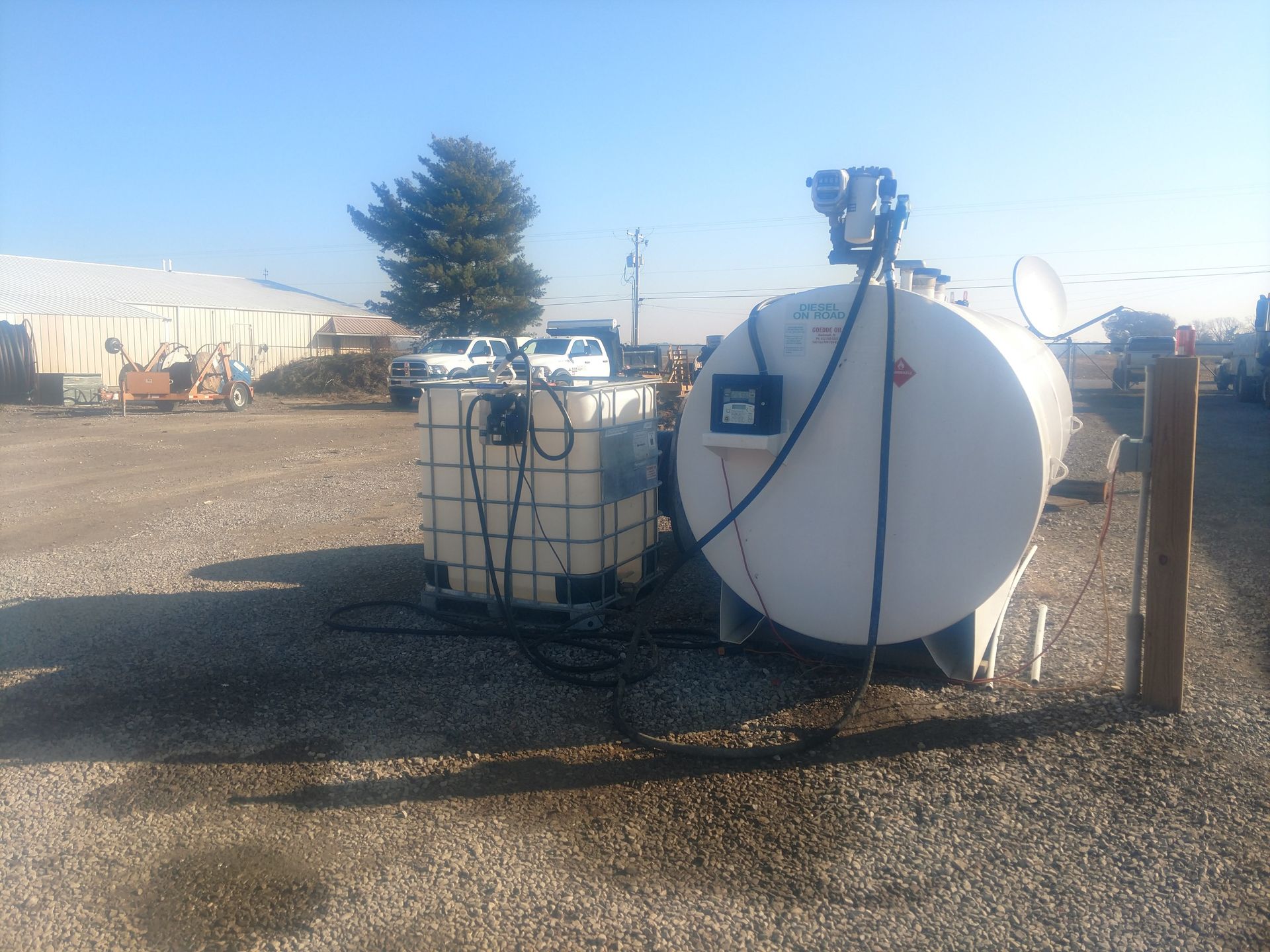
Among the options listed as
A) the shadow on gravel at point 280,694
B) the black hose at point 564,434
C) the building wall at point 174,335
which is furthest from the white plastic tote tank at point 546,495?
the building wall at point 174,335

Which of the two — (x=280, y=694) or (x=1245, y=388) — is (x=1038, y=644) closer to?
(x=280, y=694)

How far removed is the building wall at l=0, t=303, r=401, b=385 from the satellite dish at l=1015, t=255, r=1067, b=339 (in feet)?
93.0

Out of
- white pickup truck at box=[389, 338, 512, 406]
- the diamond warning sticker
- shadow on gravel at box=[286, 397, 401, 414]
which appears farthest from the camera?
shadow on gravel at box=[286, 397, 401, 414]

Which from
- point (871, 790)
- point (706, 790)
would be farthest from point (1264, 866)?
point (706, 790)

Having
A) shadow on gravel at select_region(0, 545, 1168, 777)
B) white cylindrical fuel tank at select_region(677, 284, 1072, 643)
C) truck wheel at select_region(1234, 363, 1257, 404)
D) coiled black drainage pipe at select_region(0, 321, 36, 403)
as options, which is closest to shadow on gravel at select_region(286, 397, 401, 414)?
coiled black drainage pipe at select_region(0, 321, 36, 403)

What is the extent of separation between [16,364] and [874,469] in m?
29.1

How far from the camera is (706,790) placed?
3820 millimetres

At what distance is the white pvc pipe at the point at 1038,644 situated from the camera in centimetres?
497

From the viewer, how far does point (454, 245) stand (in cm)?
3859

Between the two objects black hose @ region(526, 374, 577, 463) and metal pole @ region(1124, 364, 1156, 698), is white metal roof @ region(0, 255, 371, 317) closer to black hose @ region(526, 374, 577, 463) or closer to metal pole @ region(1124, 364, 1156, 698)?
black hose @ region(526, 374, 577, 463)

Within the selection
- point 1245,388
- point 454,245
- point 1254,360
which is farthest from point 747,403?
point 454,245

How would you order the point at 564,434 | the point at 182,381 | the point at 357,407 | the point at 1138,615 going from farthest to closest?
the point at 357,407, the point at 182,381, the point at 564,434, the point at 1138,615

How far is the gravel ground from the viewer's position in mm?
2996

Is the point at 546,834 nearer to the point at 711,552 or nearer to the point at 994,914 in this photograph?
the point at 994,914
